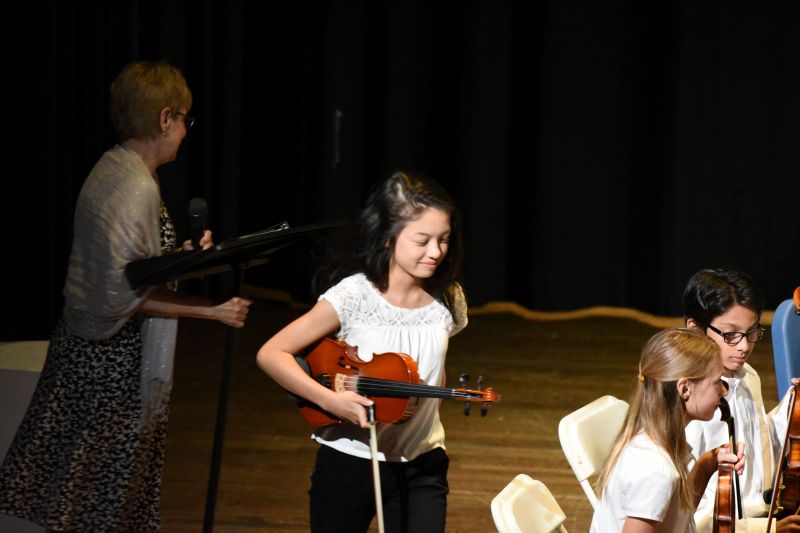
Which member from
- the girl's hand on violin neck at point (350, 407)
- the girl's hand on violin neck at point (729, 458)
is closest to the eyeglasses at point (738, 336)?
the girl's hand on violin neck at point (729, 458)

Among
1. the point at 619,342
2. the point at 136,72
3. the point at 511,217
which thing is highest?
the point at 136,72

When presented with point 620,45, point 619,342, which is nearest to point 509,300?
point 619,342

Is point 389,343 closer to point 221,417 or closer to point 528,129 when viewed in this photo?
point 221,417

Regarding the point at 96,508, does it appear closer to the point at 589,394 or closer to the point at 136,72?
the point at 136,72

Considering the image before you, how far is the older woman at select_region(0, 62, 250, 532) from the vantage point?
9.96 feet

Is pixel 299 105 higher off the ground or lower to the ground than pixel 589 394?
higher

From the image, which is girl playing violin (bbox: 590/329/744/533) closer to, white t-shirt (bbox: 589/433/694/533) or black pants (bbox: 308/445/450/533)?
white t-shirt (bbox: 589/433/694/533)

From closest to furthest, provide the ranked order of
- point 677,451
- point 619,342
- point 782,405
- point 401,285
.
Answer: point 677,451 < point 401,285 < point 782,405 < point 619,342

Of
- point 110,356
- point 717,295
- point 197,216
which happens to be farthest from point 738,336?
point 110,356

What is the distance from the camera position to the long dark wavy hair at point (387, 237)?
8.77 ft

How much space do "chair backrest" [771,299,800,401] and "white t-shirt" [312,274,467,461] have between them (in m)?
1.20

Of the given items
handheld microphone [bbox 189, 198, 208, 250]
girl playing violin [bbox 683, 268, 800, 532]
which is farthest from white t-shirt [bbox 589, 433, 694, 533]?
handheld microphone [bbox 189, 198, 208, 250]

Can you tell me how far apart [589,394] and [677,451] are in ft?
10.8

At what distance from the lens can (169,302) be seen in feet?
10.1
